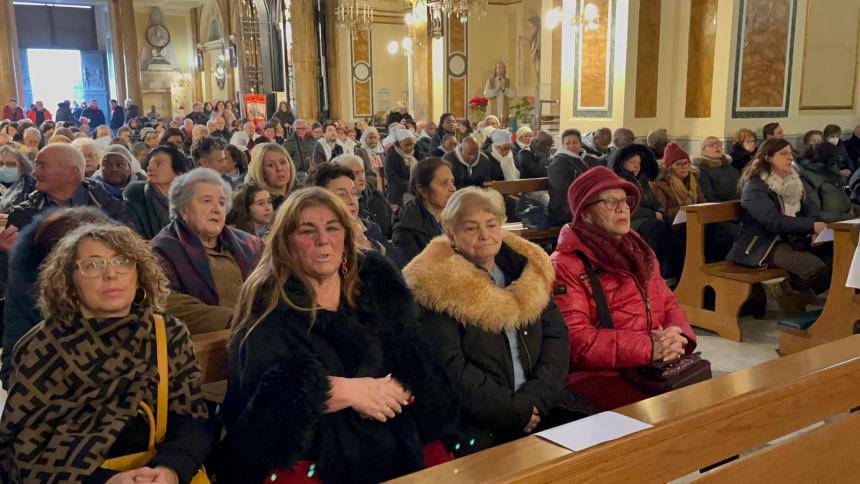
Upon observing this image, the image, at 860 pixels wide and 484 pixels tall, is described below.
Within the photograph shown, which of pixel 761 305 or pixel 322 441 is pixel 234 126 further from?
pixel 322 441

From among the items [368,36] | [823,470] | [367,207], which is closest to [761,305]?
[367,207]

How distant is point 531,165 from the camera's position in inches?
333

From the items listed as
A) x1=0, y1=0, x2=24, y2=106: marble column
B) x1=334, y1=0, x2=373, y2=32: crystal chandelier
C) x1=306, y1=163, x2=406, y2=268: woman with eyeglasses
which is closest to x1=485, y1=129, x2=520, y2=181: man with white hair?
x1=306, y1=163, x2=406, y2=268: woman with eyeglasses

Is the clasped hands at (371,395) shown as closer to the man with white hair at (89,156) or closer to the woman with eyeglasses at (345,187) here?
the woman with eyeglasses at (345,187)

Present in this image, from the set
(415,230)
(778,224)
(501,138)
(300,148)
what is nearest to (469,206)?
(415,230)

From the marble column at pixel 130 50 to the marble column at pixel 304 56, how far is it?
842cm

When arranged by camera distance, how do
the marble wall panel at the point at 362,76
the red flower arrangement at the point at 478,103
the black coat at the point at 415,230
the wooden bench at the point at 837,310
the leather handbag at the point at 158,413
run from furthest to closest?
the marble wall panel at the point at 362,76 → the red flower arrangement at the point at 478,103 → the wooden bench at the point at 837,310 → the black coat at the point at 415,230 → the leather handbag at the point at 158,413

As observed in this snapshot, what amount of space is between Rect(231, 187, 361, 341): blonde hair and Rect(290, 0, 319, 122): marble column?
16.0m

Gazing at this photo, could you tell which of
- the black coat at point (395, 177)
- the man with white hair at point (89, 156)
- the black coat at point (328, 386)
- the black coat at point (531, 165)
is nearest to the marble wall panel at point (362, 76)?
the black coat at point (395, 177)

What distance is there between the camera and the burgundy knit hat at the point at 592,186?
117 inches

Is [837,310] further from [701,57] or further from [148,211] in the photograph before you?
[701,57]

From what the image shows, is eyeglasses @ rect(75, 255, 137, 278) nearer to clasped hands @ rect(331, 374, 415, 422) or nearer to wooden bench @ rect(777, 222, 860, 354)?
clasped hands @ rect(331, 374, 415, 422)

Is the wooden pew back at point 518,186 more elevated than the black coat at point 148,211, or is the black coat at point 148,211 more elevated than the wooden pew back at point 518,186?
the black coat at point 148,211

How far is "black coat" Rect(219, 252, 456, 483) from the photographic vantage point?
6.28ft
